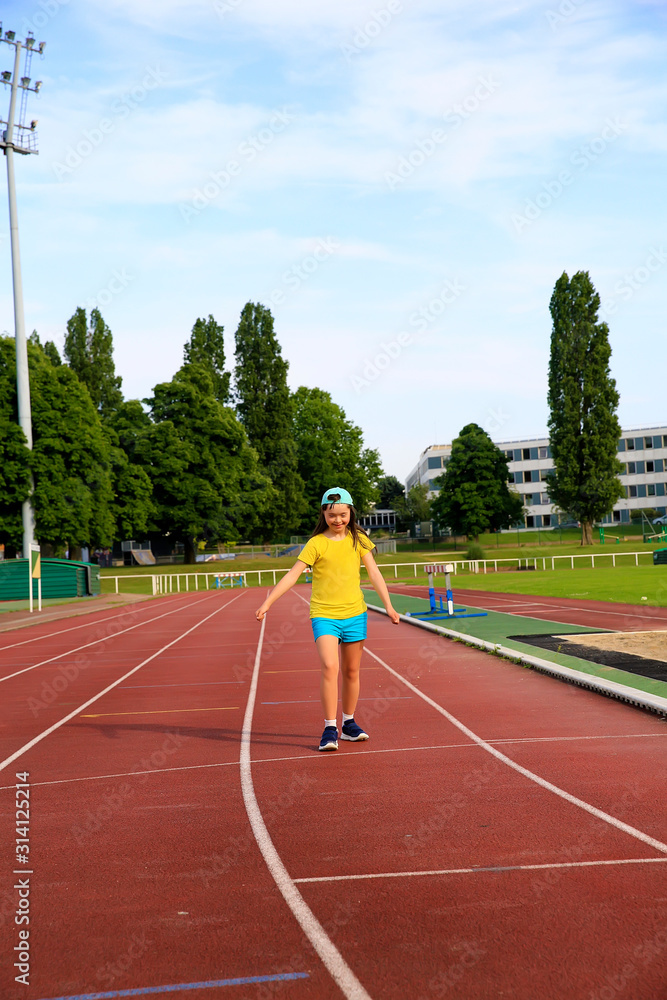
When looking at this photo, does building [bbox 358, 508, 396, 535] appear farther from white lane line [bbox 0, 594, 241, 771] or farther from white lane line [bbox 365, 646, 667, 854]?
white lane line [bbox 365, 646, 667, 854]

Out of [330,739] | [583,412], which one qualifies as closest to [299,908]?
[330,739]

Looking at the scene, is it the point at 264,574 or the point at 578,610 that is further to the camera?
the point at 264,574

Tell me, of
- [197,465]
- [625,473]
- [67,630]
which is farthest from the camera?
[625,473]

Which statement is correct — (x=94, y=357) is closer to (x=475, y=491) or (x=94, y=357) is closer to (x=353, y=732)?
(x=475, y=491)

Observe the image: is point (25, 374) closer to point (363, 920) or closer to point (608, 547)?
point (363, 920)

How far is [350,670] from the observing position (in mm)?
7266

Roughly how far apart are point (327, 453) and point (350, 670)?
75.9 m

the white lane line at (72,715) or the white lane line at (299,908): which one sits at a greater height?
the white lane line at (299,908)

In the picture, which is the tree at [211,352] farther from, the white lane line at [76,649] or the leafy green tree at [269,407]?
the white lane line at [76,649]

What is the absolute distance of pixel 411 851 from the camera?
15.4 feet

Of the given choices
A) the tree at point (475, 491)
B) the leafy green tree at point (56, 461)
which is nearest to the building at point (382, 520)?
the tree at point (475, 491)

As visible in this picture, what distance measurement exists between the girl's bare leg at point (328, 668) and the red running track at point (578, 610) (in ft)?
31.4

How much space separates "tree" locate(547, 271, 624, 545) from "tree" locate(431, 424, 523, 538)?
28.2ft

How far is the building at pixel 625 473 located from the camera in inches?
3922
